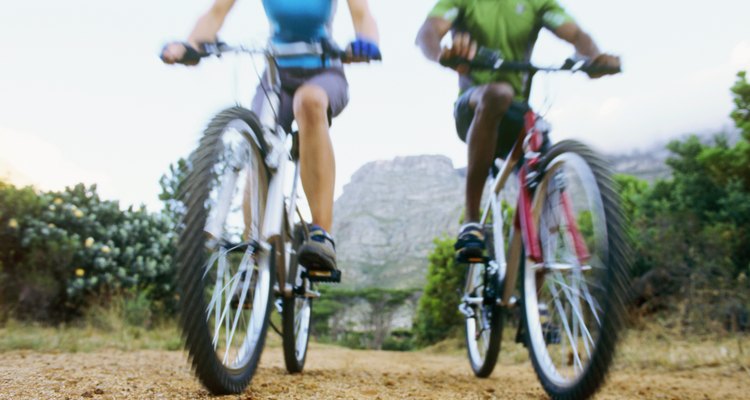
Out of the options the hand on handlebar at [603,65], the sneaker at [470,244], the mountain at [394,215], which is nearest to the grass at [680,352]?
the sneaker at [470,244]

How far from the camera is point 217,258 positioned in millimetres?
2053

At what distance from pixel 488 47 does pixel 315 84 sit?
114 centimetres

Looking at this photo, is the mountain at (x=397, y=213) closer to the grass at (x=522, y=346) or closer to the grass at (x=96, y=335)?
the grass at (x=96, y=335)

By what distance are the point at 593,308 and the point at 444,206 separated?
135807 mm

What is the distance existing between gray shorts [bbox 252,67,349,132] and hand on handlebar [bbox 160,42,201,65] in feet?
1.48

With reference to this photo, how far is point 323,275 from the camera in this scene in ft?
8.87

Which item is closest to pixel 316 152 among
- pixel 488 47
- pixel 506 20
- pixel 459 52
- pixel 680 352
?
pixel 459 52

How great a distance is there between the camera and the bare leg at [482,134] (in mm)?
2895

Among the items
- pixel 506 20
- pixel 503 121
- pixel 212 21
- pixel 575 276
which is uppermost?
pixel 506 20

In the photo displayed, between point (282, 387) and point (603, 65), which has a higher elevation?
point (603, 65)

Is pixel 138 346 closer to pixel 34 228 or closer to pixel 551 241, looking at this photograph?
pixel 34 228

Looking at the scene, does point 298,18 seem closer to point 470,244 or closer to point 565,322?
point 470,244

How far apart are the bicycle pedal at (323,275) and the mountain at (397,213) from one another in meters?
84.9

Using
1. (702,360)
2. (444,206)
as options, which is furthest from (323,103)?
(444,206)
